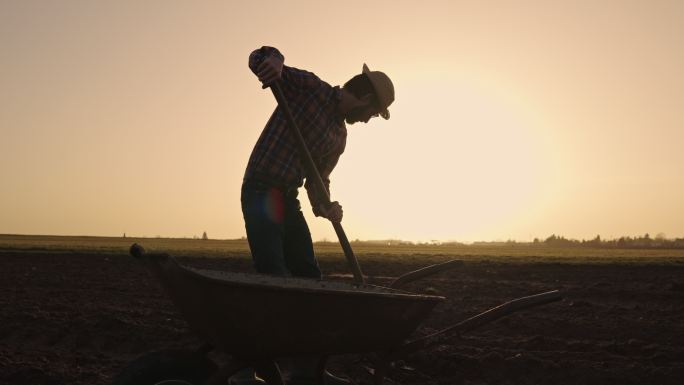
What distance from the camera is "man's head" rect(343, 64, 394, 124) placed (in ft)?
12.5

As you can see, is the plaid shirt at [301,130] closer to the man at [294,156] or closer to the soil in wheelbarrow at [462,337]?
the man at [294,156]

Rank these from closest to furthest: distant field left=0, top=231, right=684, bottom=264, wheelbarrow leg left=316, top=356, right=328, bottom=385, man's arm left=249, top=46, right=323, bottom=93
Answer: wheelbarrow leg left=316, top=356, right=328, bottom=385 < man's arm left=249, top=46, right=323, bottom=93 < distant field left=0, top=231, right=684, bottom=264

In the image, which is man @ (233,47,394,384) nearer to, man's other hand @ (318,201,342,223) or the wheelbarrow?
man's other hand @ (318,201,342,223)

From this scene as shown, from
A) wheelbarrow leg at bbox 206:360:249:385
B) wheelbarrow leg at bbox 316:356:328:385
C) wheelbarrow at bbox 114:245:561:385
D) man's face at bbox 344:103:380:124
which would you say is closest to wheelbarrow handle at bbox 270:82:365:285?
man's face at bbox 344:103:380:124

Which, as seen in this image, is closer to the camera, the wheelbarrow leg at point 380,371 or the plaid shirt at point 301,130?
the wheelbarrow leg at point 380,371

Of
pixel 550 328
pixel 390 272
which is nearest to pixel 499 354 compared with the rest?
pixel 550 328

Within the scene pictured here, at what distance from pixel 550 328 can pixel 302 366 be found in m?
4.16

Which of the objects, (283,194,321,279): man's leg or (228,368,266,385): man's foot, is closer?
(228,368,266,385): man's foot

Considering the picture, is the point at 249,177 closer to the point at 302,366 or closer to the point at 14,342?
the point at 302,366

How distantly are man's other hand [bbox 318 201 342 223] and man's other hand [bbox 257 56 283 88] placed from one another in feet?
2.36

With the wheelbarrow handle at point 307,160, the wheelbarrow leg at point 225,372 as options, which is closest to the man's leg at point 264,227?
the wheelbarrow handle at point 307,160

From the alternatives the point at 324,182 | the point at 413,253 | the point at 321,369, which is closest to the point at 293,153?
the point at 324,182

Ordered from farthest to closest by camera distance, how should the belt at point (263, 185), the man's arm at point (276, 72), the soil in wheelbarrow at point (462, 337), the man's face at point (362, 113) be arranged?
the soil in wheelbarrow at point (462, 337) < the man's face at point (362, 113) < the belt at point (263, 185) < the man's arm at point (276, 72)

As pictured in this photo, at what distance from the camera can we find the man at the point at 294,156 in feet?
11.5
